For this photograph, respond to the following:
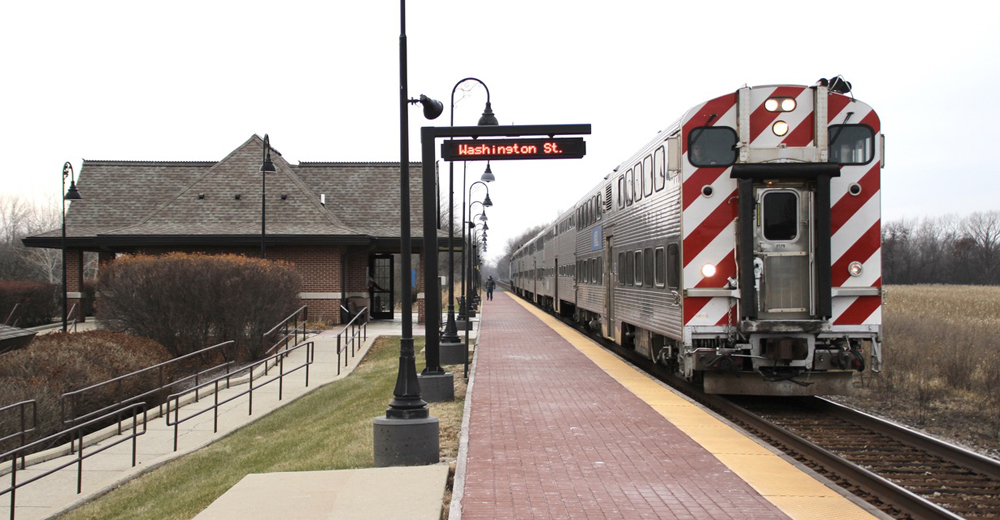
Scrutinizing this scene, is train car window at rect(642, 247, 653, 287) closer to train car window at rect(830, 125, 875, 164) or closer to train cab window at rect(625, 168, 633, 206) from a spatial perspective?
train cab window at rect(625, 168, 633, 206)

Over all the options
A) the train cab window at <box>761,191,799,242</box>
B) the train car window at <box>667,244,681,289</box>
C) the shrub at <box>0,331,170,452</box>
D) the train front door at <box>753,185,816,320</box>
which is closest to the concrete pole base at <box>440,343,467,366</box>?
the shrub at <box>0,331,170,452</box>

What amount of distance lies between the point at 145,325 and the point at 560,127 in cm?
1389

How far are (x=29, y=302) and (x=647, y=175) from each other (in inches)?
1145

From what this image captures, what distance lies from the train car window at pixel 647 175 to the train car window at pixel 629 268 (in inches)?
67.1

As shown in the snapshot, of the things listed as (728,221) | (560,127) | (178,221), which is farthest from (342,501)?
(178,221)

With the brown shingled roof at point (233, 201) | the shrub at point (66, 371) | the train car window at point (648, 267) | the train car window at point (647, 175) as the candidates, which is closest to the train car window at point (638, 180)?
the train car window at point (647, 175)

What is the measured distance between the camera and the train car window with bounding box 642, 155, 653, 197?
12898mm

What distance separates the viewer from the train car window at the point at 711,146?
10.8 metres

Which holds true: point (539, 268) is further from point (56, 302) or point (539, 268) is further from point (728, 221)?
point (728, 221)

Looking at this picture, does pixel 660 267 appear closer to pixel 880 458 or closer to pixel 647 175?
pixel 647 175

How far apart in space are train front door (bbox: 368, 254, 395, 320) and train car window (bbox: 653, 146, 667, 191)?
20.1 metres

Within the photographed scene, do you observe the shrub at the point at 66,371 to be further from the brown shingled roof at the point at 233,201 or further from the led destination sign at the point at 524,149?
the brown shingled roof at the point at 233,201

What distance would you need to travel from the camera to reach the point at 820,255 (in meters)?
10.3

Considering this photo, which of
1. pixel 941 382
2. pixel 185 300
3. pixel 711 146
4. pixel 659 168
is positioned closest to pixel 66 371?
pixel 185 300
